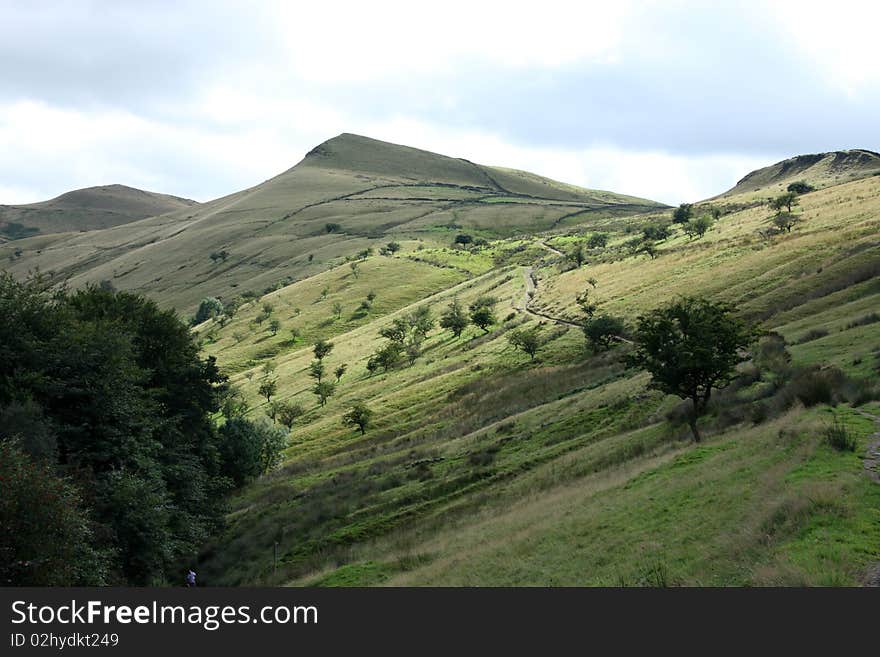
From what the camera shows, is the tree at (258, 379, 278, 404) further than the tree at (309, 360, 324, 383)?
No

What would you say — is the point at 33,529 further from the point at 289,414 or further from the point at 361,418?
the point at 289,414

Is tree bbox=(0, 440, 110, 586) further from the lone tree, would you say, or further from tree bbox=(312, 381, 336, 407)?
tree bbox=(312, 381, 336, 407)

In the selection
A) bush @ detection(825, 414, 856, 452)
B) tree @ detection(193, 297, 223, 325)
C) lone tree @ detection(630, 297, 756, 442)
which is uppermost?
tree @ detection(193, 297, 223, 325)

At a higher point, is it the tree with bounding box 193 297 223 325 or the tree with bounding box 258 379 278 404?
the tree with bounding box 193 297 223 325

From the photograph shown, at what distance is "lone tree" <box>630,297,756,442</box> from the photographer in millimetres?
26609

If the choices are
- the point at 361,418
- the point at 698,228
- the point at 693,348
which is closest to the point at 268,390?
the point at 361,418

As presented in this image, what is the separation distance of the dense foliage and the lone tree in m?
23.1

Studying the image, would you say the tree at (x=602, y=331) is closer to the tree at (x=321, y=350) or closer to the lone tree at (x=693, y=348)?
the lone tree at (x=693, y=348)

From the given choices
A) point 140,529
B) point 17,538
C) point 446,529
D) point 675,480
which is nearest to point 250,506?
point 140,529

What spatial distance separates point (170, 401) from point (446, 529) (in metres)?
27.5

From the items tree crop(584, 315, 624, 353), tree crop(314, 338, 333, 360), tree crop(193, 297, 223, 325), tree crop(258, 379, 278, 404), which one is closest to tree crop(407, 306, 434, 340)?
tree crop(314, 338, 333, 360)

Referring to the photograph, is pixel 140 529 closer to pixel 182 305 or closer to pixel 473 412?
pixel 473 412

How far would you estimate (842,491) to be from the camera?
14.2m

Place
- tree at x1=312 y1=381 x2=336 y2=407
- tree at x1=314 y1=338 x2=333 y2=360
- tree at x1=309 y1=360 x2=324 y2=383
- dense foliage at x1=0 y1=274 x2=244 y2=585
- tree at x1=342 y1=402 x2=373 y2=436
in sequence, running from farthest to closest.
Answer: tree at x1=314 y1=338 x2=333 y2=360
tree at x1=309 y1=360 x2=324 y2=383
tree at x1=312 y1=381 x2=336 y2=407
tree at x1=342 y1=402 x2=373 y2=436
dense foliage at x1=0 y1=274 x2=244 y2=585
